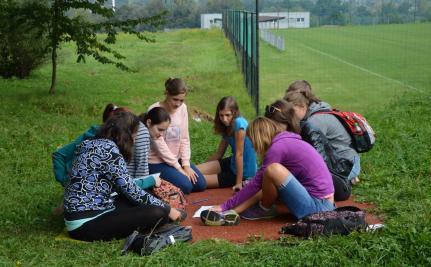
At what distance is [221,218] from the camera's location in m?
5.66

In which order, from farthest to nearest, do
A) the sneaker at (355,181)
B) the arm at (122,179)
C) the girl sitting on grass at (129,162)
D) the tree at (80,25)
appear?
the tree at (80,25)
the sneaker at (355,181)
the girl sitting on grass at (129,162)
the arm at (122,179)

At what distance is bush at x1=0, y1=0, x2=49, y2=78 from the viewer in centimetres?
1288

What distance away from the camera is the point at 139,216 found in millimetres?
5340

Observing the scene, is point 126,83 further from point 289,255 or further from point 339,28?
point 289,255

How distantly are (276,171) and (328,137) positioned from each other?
136cm

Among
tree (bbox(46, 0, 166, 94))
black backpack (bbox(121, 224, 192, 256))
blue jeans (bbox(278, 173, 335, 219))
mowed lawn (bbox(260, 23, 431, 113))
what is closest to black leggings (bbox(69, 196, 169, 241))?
black backpack (bbox(121, 224, 192, 256))

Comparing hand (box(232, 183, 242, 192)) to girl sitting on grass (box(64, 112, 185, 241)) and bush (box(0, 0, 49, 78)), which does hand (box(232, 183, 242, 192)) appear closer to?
girl sitting on grass (box(64, 112, 185, 241))

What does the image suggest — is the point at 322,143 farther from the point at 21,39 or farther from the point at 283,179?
the point at 21,39

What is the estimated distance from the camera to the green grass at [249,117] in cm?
475

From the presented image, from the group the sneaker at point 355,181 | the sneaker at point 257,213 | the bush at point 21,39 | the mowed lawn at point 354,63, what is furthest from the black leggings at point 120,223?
the bush at point 21,39

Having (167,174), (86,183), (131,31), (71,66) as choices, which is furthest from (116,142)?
(71,66)

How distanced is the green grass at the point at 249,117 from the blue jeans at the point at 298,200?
1.61 ft

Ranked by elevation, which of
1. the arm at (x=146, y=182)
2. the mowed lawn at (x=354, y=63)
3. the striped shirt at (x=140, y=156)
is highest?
the striped shirt at (x=140, y=156)

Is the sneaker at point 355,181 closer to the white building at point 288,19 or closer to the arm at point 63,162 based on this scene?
the arm at point 63,162
